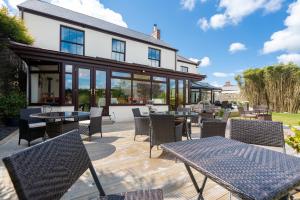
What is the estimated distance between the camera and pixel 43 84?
10023mm

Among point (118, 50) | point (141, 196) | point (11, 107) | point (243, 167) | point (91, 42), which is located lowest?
point (141, 196)

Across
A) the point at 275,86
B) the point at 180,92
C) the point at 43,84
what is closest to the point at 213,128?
the point at 43,84

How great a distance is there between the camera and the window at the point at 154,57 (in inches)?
658

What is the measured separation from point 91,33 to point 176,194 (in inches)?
491

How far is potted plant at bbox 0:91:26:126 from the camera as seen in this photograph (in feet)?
27.1

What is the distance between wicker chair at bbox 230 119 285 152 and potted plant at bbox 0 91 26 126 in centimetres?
868

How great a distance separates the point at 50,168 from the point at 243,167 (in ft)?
4.23

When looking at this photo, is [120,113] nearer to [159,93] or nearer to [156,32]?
[159,93]

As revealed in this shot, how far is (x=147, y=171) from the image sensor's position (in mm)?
3729

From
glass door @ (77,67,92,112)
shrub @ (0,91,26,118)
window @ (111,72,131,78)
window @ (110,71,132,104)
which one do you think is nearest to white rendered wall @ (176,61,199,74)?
window @ (111,72,131,78)

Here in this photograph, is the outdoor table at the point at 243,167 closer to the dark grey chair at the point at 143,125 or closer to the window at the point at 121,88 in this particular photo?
the dark grey chair at the point at 143,125

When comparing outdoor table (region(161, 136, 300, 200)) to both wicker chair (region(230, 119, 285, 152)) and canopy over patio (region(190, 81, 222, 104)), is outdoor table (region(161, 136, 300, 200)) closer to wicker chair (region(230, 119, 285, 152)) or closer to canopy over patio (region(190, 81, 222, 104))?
wicker chair (region(230, 119, 285, 152))

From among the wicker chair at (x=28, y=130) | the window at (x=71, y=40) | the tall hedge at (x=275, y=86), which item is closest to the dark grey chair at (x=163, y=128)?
the wicker chair at (x=28, y=130)

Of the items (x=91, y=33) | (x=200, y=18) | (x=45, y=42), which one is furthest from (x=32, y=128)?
(x=200, y=18)
